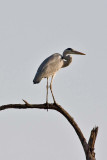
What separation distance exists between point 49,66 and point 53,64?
0.24m

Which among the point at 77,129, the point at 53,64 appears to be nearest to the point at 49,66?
the point at 53,64

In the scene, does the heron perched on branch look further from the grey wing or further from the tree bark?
the tree bark

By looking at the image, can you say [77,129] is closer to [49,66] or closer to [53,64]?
[49,66]

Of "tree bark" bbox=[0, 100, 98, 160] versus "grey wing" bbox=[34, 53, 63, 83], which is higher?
"grey wing" bbox=[34, 53, 63, 83]

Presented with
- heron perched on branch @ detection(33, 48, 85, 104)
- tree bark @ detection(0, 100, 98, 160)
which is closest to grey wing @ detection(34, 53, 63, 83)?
heron perched on branch @ detection(33, 48, 85, 104)

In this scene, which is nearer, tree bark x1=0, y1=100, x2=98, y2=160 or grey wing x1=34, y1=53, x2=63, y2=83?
tree bark x1=0, y1=100, x2=98, y2=160

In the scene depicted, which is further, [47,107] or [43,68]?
[43,68]

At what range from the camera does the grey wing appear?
64.8 ft

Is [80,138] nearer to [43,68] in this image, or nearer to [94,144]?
[94,144]

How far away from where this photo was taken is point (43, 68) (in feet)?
65.7

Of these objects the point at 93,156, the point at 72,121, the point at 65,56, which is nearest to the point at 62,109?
the point at 72,121

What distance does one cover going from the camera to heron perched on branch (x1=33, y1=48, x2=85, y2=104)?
19797 mm

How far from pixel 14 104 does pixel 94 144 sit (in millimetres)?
2588

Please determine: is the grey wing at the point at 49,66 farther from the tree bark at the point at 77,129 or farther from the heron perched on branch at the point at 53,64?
the tree bark at the point at 77,129
